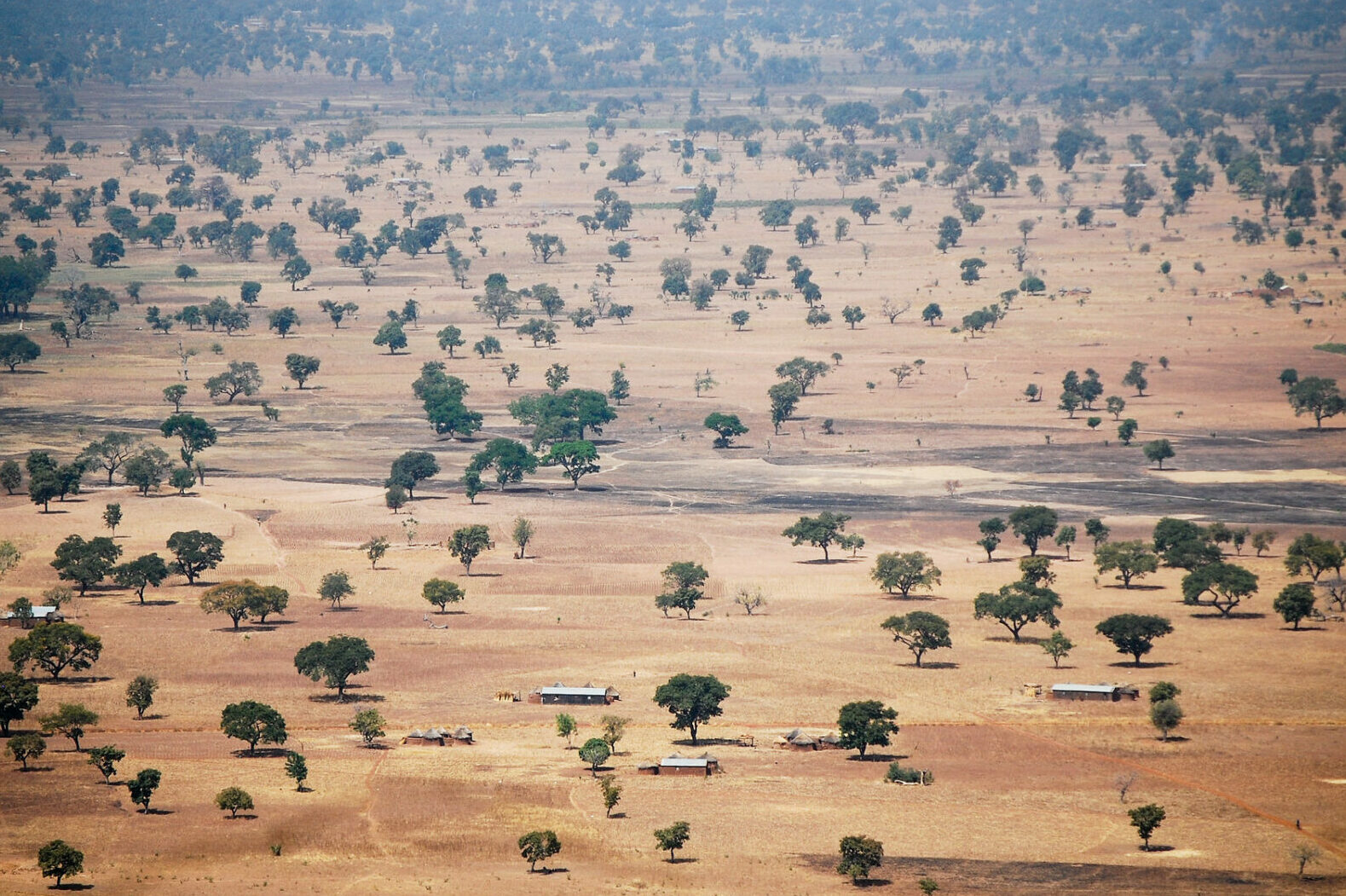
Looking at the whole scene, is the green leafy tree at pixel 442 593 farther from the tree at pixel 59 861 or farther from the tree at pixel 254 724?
the tree at pixel 59 861

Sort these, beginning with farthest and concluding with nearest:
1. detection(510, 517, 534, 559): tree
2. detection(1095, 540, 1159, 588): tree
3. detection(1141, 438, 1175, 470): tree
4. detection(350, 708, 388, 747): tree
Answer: detection(1141, 438, 1175, 470): tree < detection(510, 517, 534, 559): tree < detection(1095, 540, 1159, 588): tree < detection(350, 708, 388, 747): tree

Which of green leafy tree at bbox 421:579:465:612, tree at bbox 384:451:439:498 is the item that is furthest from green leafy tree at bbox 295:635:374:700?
tree at bbox 384:451:439:498

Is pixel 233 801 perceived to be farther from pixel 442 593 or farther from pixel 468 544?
pixel 468 544

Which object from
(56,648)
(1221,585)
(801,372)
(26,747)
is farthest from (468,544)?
Result: (801,372)

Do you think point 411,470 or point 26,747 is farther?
point 411,470

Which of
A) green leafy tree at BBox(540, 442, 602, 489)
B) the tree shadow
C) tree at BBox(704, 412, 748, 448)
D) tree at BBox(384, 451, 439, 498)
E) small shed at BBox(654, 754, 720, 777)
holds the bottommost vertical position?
small shed at BBox(654, 754, 720, 777)

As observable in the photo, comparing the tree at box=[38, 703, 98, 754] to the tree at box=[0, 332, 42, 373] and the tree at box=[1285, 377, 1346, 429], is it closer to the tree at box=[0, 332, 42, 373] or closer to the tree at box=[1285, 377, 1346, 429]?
the tree at box=[1285, 377, 1346, 429]

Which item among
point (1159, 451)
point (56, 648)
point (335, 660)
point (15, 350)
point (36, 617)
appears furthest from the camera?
point (15, 350)

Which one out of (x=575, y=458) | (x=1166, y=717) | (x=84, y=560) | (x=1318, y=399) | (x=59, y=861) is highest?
(x=1318, y=399)
